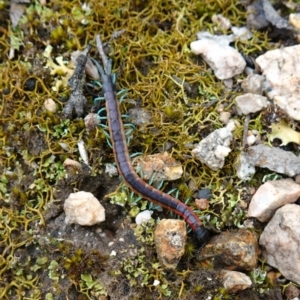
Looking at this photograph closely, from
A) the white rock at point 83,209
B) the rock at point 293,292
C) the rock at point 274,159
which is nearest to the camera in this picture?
the rock at point 293,292

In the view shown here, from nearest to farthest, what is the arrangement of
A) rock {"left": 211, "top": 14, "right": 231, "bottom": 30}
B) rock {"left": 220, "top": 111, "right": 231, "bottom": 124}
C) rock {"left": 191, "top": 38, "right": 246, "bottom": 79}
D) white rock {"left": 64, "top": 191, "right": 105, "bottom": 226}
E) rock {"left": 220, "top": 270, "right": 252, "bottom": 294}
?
1. rock {"left": 220, "top": 270, "right": 252, "bottom": 294}
2. white rock {"left": 64, "top": 191, "right": 105, "bottom": 226}
3. rock {"left": 220, "top": 111, "right": 231, "bottom": 124}
4. rock {"left": 191, "top": 38, "right": 246, "bottom": 79}
5. rock {"left": 211, "top": 14, "right": 231, "bottom": 30}

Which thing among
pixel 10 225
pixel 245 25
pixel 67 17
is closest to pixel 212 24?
pixel 245 25

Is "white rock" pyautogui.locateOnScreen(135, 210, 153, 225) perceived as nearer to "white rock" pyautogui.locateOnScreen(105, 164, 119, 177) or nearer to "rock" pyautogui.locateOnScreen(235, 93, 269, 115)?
"white rock" pyautogui.locateOnScreen(105, 164, 119, 177)

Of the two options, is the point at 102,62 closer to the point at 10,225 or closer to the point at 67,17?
the point at 67,17

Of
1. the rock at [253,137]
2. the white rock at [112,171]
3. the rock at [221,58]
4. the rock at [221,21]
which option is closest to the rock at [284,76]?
the rock at [221,58]

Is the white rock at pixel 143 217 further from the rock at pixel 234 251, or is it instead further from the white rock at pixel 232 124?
the white rock at pixel 232 124

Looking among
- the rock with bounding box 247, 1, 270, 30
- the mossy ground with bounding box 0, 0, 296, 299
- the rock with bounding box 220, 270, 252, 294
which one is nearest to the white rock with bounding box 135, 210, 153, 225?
the mossy ground with bounding box 0, 0, 296, 299
